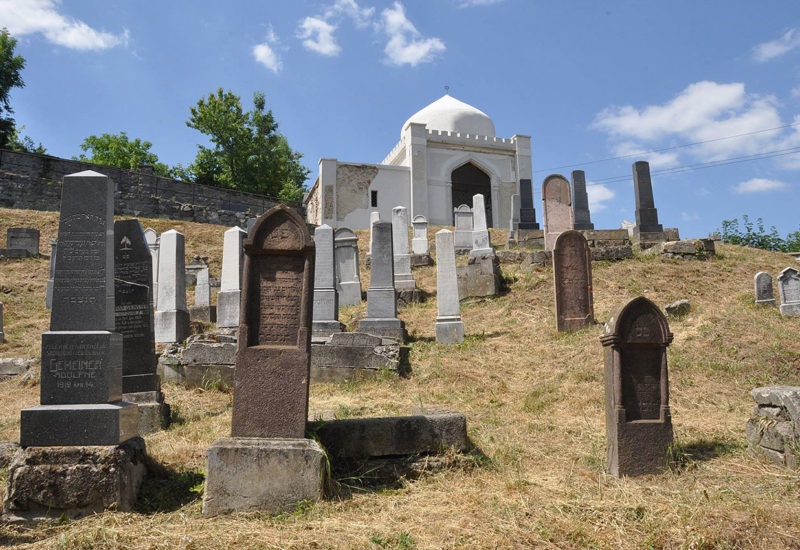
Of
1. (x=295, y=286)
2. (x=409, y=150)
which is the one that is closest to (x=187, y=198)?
(x=409, y=150)

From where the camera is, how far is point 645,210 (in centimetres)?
1523

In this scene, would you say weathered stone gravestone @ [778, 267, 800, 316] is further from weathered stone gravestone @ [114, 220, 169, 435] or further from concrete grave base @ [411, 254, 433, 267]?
weathered stone gravestone @ [114, 220, 169, 435]

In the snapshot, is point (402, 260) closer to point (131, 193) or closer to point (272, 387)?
point (272, 387)

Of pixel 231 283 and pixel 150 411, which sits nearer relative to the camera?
pixel 150 411

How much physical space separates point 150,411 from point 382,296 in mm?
4872

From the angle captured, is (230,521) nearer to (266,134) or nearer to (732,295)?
(732,295)

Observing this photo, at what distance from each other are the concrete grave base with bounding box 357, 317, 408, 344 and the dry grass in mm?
449

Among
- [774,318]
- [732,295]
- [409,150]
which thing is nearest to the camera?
[774,318]

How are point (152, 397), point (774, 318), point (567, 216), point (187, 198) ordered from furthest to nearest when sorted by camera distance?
point (187, 198) → point (567, 216) → point (774, 318) → point (152, 397)

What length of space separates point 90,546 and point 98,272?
1893mm

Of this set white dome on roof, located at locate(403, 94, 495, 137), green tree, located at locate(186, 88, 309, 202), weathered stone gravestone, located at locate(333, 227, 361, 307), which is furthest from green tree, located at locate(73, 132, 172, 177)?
weathered stone gravestone, located at locate(333, 227, 361, 307)

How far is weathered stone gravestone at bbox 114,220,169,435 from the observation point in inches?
222

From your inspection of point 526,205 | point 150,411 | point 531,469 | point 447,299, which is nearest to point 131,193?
point 526,205

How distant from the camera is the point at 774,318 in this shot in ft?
29.0
